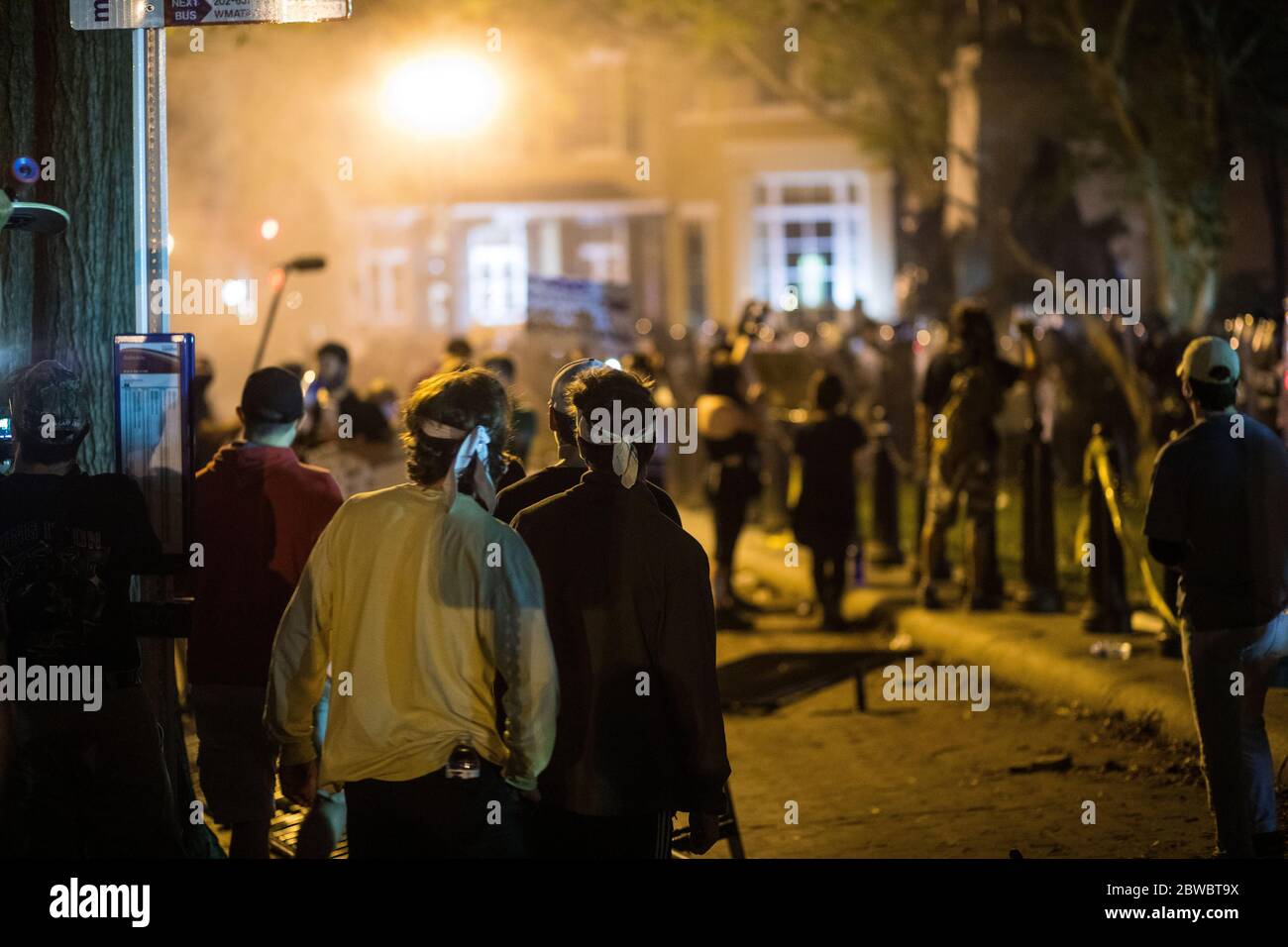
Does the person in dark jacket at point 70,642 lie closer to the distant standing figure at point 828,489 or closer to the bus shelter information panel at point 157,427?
the bus shelter information panel at point 157,427

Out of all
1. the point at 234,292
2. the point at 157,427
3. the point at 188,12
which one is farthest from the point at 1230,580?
the point at 234,292

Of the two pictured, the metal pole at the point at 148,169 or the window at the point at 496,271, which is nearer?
the metal pole at the point at 148,169

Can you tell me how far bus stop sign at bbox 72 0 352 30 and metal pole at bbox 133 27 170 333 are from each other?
1.41ft

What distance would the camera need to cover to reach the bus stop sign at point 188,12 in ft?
18.7

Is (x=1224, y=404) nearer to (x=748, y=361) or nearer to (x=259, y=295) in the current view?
(x=748, y=361)

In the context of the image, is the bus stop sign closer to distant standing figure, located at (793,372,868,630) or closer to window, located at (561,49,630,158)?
distant standing figure, located at (793,372,868,630)

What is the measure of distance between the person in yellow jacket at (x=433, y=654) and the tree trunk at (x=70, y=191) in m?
2.38

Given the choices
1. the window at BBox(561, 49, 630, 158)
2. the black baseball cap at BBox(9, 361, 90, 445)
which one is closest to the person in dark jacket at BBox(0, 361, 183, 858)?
the black baseball cap at BBox(9, 361, 90, 445)

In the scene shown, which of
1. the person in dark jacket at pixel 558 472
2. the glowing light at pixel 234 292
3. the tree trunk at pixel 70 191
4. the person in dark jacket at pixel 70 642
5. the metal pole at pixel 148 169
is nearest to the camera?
the person in dark jacket at pixel 70 642

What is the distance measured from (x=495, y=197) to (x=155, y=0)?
30606 millimetres

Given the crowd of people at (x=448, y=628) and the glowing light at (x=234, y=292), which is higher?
the glowing light at (x=234, y=292)

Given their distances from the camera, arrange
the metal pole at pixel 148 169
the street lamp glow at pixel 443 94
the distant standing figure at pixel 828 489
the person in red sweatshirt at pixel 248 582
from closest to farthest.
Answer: the person in red sweatshirt at pixel 248 582 → the metal pole at pixel 148 169 → the distant standing figure at pixel 828 489 → the street lamp glow at pixel 443 94

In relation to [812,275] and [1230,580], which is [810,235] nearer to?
[812,275]

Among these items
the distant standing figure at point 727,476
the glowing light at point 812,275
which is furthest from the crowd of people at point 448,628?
the glowing light at point 812,275
